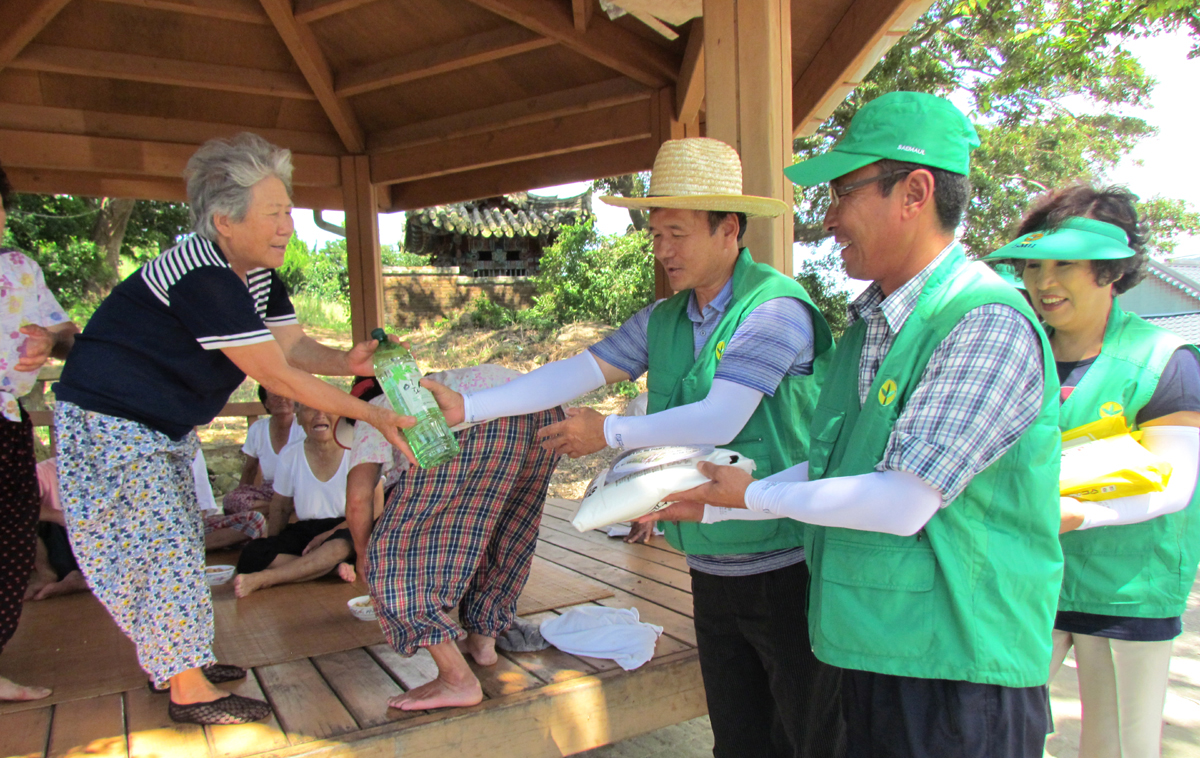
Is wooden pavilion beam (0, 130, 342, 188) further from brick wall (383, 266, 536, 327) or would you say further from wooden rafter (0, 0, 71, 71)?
brick wall (383, 266, 536, 327)

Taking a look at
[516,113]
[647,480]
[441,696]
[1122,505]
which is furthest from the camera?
[516,113]

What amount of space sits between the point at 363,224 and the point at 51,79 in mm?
2081

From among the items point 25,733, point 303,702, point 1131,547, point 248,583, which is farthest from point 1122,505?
point 248,583

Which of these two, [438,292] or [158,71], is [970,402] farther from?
[438,292]

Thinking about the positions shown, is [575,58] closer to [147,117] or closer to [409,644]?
[147,117]

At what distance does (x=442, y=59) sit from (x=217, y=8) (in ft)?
4.27

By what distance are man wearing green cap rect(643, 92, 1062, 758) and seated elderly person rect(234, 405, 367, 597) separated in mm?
2936

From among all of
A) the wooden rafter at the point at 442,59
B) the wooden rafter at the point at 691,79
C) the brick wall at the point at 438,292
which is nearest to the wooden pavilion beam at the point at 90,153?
the wooden rafter at the point at 442,59

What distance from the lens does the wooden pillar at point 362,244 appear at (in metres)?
6.04

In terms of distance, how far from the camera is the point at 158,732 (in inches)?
90.0

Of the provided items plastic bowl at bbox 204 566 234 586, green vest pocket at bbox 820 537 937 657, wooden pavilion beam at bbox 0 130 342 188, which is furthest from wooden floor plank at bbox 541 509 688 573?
wooden pavilion beam at bbox 0 130 342 188

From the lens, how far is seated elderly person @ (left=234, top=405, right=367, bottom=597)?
3826mm

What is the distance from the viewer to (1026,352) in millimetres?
1287

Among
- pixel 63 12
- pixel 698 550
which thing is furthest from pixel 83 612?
pixel 63 12
